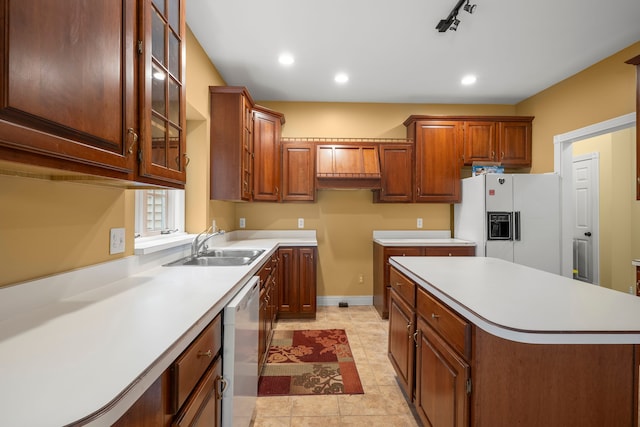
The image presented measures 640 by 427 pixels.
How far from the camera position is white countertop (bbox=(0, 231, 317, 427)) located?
1.78 feet

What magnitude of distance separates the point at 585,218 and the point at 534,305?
175 inches

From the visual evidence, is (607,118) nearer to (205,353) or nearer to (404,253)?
(404,253)

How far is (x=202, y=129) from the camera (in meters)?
2.89

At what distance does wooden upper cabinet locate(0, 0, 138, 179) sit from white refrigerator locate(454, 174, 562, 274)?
3.41 metres

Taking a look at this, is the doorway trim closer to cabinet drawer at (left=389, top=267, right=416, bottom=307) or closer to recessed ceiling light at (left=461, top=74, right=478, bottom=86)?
recessed ceiling light at (left=461, top=74, right=478, bottom=86)

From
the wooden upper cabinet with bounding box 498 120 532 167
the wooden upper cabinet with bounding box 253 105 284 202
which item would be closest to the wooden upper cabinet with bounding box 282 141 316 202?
the wooden upper cabinet with bounding box 253 105 284 202

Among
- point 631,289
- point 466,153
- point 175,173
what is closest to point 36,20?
point 175,173

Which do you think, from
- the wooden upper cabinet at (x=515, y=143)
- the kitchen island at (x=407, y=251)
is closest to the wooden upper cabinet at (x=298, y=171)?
the kitchen island at (x=407, y=251)

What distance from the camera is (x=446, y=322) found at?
130 centimetres

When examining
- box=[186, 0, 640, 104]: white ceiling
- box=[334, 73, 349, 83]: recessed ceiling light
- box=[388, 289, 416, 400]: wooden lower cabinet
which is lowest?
box=[388, 289, 416, 400]: wooden lower cabinet

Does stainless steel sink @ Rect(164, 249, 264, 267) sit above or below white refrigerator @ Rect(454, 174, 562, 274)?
below

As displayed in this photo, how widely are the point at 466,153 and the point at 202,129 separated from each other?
3140 millimetres

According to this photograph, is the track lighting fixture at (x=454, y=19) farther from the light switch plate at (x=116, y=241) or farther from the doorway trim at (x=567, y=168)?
the light switch plate at (x=116, y=241)

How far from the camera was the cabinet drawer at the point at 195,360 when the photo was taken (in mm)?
853
